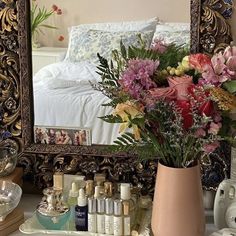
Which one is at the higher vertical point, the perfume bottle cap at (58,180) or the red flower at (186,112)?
the red flower at (186,112)

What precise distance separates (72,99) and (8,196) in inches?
13.2

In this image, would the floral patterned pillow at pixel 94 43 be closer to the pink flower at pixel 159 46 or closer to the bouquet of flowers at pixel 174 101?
the pink flower at pixel 159 46

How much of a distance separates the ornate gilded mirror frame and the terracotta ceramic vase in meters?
0.24

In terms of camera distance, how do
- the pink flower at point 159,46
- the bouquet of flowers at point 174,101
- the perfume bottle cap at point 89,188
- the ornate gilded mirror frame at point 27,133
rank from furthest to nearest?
the ornate gilded mirror frame at point 27,133
the perfume bottle cap at point 89,188
the pink flower at point 159,46
the bouquet of flowers at point 174,101

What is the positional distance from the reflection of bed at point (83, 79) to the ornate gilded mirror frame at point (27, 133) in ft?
0.14

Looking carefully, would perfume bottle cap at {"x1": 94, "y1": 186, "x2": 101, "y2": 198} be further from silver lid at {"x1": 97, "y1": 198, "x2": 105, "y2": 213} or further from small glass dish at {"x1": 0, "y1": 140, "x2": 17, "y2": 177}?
small glass dish at {"x1": 0, "y1": 140, "x2": 17, "y2": 177}

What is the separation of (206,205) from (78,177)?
0.39 metres

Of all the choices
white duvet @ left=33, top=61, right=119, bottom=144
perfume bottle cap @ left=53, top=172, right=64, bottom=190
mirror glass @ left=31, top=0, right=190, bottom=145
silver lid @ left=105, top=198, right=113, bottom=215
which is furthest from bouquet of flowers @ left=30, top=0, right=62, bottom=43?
silver lid @ left=105, top=198, right=113, bottom=215

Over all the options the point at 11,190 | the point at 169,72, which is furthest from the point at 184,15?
the point at 11,190

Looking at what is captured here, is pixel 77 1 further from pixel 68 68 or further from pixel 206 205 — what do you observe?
pixel 206 205

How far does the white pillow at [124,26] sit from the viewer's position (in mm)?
1521

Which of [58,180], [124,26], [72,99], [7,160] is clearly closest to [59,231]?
[58,180]

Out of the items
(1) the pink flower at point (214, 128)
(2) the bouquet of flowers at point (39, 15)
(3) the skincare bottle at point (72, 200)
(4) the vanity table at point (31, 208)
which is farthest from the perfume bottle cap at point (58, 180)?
(1) the pink flower at point (214, 128)

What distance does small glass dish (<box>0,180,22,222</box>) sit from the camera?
4.89ft
